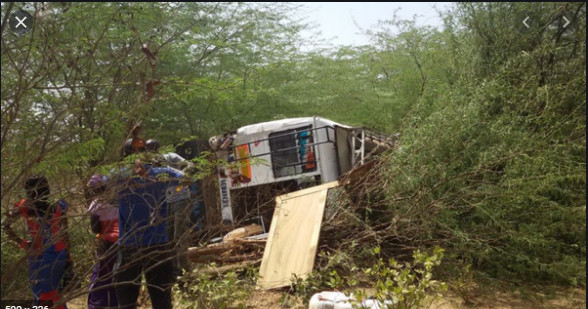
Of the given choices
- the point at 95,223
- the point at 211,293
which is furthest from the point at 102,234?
the point at 211,293

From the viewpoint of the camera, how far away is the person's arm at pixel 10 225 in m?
2.34

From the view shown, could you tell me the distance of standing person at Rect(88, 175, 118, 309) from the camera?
2717 mm

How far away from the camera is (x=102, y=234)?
3275 mm

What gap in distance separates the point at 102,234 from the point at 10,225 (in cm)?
85

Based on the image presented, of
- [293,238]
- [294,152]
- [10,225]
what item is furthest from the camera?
[294,152]

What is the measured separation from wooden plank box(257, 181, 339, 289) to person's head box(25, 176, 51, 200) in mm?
3067

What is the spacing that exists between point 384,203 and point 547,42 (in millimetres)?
2433

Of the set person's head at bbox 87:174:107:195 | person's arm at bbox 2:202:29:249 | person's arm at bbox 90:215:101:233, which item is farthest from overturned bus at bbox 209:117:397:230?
person's arm at bbox 2:202:29:249

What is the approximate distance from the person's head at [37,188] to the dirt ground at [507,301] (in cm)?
243

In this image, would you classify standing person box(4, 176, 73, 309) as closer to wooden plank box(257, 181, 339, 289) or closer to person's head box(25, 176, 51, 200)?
person's head box(25, 176, 51, 200)

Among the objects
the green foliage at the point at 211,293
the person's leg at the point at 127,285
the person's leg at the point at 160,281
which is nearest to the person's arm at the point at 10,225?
the person's leg at the point at 127,285

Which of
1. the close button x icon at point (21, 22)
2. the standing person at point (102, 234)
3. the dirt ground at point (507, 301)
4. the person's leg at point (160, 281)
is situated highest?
the close button x icon at point (21, 22)

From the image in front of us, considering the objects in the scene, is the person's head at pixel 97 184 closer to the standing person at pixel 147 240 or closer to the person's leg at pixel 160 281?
the standing person at pixel 147 240

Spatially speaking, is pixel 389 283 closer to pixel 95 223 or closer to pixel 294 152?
pixel 95 223
